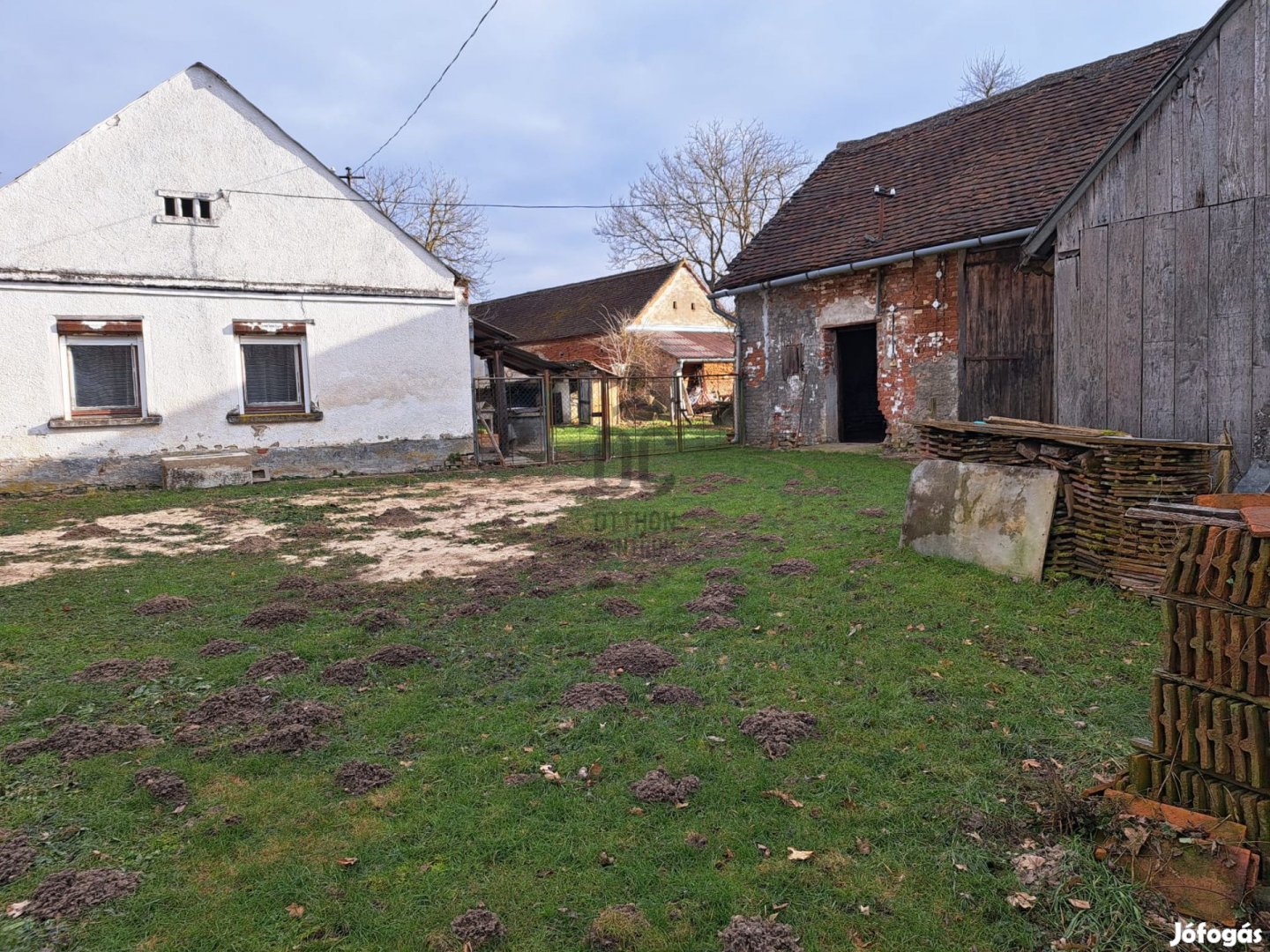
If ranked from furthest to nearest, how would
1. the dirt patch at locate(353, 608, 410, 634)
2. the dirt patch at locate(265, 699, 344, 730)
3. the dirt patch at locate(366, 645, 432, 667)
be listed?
the dirt patch at locate(353, 608, 410, 634)
the dirt patch at locate(366, 645, 432, 667)
the dirt patch at locate(265, 699, 344, 730)

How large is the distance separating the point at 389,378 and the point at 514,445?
396 centimetres

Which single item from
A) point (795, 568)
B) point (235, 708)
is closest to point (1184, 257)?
point (795, 568)

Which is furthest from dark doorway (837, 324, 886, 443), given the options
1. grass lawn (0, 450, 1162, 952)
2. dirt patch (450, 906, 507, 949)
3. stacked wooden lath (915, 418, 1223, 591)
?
dirt patch (450, 906, 507, 949)

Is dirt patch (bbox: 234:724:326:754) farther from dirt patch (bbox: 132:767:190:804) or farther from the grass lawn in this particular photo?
dirt patch (bbox: 132:767:190:804)

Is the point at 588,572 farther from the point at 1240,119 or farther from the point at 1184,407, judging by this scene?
the point at 1240,119

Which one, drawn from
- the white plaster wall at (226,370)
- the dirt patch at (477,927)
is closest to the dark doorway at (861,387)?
the white plaster wall at (226,370)

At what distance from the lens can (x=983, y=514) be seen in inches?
249

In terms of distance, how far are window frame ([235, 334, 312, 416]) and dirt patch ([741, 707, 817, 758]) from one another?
11.8m

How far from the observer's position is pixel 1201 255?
19.5ft

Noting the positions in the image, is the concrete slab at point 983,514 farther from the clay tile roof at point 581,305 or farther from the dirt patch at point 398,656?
the clay tile roof at point 581,305

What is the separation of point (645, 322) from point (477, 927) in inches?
1173

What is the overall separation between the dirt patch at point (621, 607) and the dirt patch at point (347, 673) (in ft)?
5.76

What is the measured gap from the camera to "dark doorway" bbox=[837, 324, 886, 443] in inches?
686

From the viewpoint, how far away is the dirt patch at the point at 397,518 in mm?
9403
